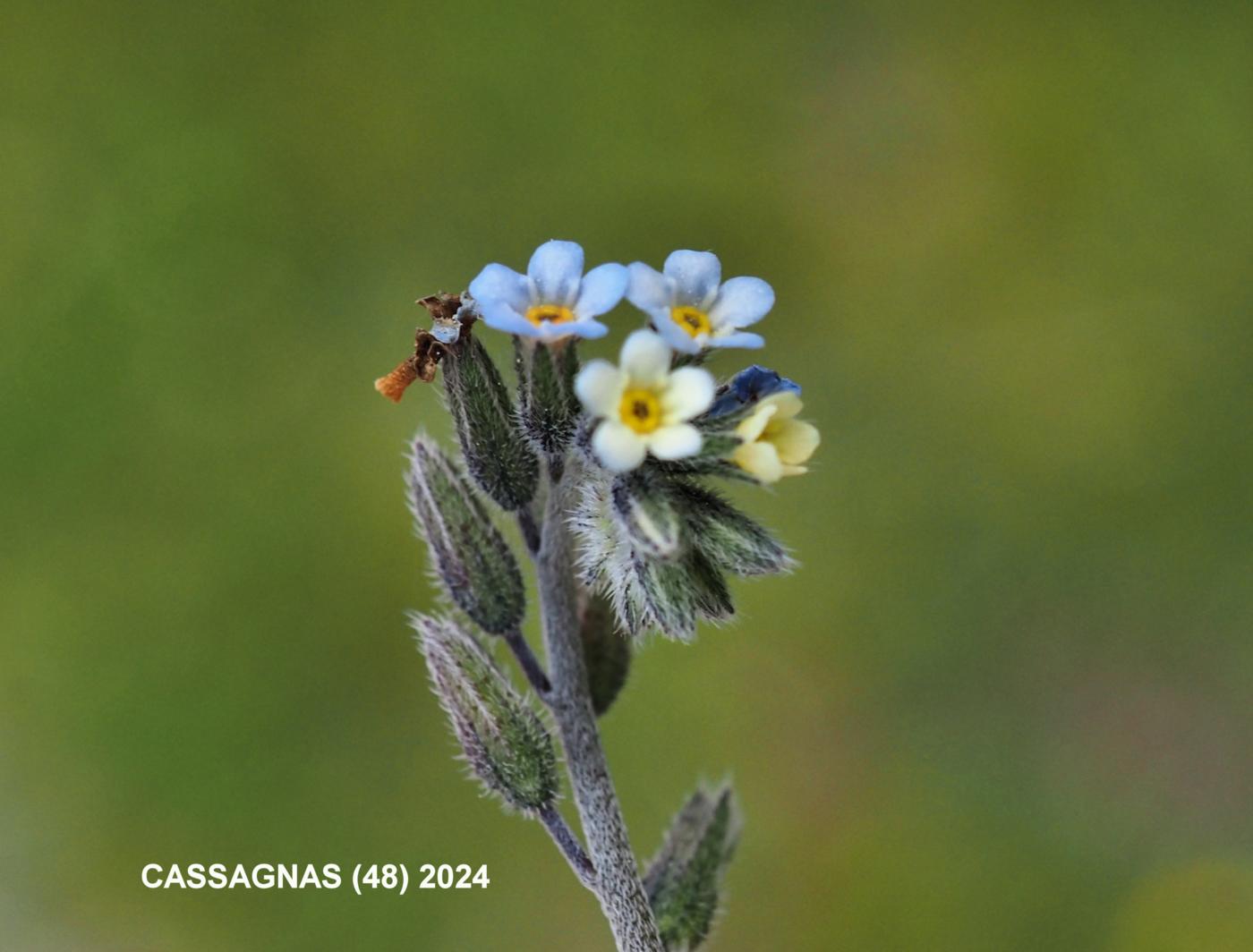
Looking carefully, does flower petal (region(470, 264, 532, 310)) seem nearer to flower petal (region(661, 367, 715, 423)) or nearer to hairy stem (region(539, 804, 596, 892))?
flower petal (region(661, 367, 715, 423))

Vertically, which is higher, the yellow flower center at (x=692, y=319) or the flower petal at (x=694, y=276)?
the flower petal at (x=694, y=276)

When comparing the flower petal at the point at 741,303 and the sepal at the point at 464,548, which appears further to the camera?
the sepal at the point at 464,548

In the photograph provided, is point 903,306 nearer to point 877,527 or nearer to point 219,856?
point 877,527

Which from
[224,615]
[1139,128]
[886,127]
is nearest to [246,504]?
[224,615]

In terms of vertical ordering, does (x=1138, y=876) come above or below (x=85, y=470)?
below

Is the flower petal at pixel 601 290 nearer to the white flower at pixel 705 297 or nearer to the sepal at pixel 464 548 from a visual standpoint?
the white flower at pixel 705 297

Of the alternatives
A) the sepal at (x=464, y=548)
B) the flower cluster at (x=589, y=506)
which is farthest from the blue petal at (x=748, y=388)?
the sepal at (x=464, y=548)

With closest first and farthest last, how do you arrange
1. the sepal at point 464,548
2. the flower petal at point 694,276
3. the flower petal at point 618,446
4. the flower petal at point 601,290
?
the flower petal at point 618,446, the flower petal at point 601,290, the flower petal at point 694,276, the sepal at point 464,548
